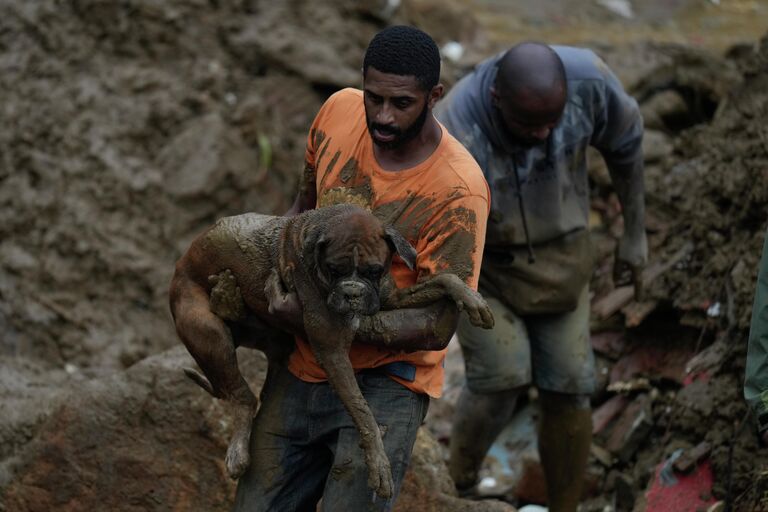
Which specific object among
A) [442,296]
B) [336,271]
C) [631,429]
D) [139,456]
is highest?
[336,271]

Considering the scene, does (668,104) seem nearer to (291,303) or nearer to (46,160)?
(46,160)

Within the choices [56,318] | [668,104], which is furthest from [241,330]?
[668,104]

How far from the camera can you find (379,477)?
3.78 m

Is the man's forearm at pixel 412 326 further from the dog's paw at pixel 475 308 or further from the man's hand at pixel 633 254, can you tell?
the man's hand at pixel 633 254

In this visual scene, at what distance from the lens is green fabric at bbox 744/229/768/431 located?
14.1 ft

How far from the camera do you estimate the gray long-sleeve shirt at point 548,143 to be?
5.43 m

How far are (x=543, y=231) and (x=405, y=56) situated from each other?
6.39 ft

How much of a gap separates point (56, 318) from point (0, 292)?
16.3 inches

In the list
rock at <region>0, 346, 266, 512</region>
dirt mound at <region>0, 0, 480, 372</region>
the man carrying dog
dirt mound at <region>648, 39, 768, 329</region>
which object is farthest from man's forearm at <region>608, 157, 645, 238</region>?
dirt mound at <region>0, 0, 480, 372</region>

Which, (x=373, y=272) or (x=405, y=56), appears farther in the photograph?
(x=405, y=56)

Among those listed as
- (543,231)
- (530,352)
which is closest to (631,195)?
(543,231)

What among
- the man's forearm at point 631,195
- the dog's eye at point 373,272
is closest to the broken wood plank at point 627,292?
the man's forearm at point 631,195

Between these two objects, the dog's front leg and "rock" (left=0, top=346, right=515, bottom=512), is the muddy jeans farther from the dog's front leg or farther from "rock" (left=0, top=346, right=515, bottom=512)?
"rock" (left=0, top=346, right=515, bottom=512)

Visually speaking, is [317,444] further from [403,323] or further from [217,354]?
[403,323]
